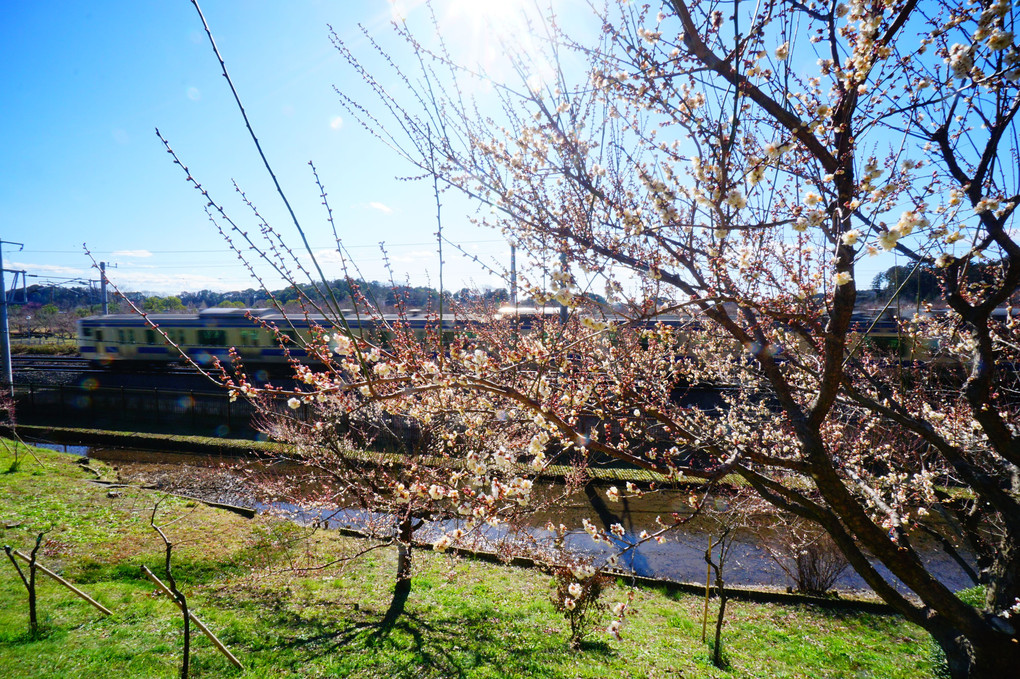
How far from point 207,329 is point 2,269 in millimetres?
6178

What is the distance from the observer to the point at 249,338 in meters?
20.2

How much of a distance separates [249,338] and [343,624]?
16.6 m

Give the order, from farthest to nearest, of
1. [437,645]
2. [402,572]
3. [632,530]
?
1. [632,530]
2. [402,572]
3. [437,645]

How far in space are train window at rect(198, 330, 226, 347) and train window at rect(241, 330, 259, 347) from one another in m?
0.89

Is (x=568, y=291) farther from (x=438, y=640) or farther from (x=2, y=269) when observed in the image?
(x=2, y=269)

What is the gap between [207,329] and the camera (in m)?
20.6

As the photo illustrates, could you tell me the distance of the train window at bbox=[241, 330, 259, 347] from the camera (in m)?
20.0

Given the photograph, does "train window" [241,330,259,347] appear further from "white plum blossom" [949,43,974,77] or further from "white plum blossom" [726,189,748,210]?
"white plum blossom" [949,43,974,77]

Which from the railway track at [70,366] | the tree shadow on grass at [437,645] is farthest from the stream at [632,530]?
the railway track at [70,366]

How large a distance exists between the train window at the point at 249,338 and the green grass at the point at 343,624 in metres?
11.8

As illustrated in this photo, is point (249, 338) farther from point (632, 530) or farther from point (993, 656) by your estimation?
point (993, 656)

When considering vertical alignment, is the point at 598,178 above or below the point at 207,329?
above

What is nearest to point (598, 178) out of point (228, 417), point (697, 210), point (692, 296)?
point (697, 210)

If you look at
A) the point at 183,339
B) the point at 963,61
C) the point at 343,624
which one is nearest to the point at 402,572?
the point at 343,624
